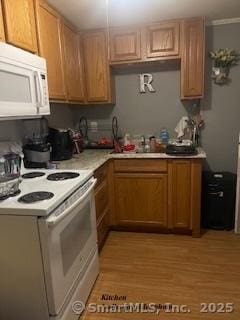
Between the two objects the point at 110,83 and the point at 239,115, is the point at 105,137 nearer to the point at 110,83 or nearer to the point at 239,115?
the point at 110,83

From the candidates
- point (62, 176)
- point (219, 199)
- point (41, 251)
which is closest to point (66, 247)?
point (41, 251)

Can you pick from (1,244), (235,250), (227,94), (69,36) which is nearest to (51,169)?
(1,244)

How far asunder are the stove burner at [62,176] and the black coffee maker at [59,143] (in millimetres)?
605

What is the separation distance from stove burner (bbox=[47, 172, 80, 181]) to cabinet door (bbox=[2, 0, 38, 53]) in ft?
2.93

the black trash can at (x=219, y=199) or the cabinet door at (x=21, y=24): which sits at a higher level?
the cabinet door at (x=21, y=24)

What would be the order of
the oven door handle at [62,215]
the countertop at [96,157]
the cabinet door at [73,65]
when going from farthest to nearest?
the cabinet door at [73,65], the countertop at [96,157], the oven door handle at [62,215]

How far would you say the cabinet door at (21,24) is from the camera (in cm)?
157

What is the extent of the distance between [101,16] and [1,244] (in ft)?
7.01

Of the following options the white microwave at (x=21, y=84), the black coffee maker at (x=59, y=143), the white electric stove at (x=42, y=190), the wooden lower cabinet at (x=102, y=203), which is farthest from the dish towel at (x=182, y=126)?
the white microwave at (x=21, y=84)

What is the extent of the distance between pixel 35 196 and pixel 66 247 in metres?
0.35

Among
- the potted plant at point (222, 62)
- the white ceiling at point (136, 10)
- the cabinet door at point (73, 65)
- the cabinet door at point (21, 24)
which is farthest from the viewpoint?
the potted plant at point (222, 62)

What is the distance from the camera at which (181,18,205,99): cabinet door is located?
2523 millimetres

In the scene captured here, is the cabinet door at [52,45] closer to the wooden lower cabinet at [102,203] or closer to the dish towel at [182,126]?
the wooden lower cabinet at [102,203]

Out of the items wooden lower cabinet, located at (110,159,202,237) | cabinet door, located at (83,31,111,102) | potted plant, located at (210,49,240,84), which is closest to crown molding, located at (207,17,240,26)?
potted plant, located at (210,49,240,84)
